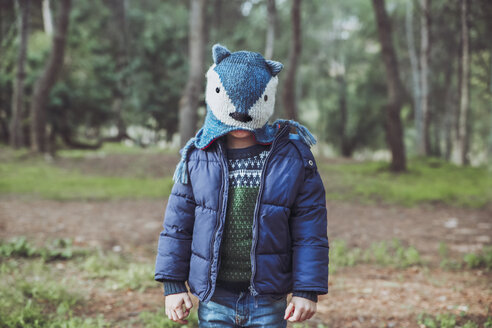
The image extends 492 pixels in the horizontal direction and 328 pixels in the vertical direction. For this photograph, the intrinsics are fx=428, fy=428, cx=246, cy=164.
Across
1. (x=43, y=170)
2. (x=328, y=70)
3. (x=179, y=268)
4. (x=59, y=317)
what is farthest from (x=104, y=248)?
(x=328, y=70)

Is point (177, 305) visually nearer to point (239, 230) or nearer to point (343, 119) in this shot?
point (239, 230)

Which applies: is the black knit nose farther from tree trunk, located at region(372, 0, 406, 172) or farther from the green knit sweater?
tree trunk, located at region(372, 0, 406, 172)

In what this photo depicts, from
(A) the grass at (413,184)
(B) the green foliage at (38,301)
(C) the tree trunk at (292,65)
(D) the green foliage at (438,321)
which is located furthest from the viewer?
(C) the tree trunk at (292,65)

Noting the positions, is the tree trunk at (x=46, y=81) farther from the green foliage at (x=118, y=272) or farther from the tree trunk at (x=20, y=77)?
the green foliage at (x=118, y=272)

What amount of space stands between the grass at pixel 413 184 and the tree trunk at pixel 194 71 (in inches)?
150

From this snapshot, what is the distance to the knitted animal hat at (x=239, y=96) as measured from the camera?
6.37 feet

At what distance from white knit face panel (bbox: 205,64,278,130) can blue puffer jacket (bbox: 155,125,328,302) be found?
4.5 inches

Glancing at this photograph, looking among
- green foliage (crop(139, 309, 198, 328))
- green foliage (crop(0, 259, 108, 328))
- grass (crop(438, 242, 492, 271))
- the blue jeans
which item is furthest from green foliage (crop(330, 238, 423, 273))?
the blue jeans

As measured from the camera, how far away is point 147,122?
2330 cm

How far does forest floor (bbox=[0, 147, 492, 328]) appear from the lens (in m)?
3.55

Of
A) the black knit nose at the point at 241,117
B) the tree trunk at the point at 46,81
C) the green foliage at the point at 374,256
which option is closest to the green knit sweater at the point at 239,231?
the black knit nose at the point at 241,117

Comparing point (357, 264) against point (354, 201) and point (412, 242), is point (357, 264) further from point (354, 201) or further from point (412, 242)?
point (354, 201)

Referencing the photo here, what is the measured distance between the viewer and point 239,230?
1958 millimetres

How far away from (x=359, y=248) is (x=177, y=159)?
9413 millimetres
